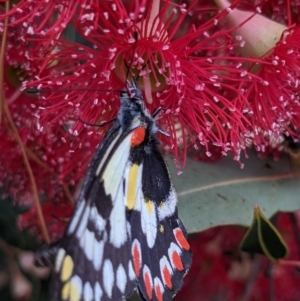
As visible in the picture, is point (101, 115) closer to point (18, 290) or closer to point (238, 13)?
point (238, 13)

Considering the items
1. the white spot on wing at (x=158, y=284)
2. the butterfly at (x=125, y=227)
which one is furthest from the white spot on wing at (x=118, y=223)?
the white spot on wing at (x=158, y=284)

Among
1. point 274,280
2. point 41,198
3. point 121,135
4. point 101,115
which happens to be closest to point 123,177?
point 121,135

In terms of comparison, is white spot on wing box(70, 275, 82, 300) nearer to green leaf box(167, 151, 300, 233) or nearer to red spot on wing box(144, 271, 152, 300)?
red spot on wing box(144, 271, 152, 300)

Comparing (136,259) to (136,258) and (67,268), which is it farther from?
(67,268)

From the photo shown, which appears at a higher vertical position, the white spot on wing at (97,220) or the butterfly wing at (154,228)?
the white spot on wing at (97,220)

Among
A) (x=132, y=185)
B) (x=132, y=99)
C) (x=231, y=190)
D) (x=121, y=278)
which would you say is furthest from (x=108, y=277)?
(x=231, y=190)

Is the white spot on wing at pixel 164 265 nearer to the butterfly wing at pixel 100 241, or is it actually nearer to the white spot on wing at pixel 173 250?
the white spot on wing at pixel 173 250

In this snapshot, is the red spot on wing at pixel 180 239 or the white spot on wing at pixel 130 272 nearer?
the white spot on wing at pixel 130 272
